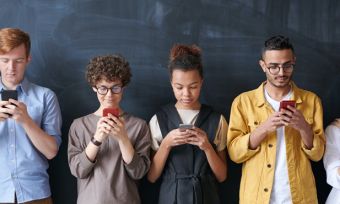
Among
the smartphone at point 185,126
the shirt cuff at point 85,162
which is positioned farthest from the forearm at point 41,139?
the smartphone at point 185,126

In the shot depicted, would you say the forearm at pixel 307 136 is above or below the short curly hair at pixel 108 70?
below

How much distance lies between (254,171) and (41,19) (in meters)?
1.34

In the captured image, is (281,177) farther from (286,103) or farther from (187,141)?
(187,141)

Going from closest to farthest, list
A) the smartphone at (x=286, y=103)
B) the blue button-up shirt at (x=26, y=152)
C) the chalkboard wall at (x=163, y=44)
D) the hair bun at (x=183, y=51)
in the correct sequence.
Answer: the smartphone at (x=286, y=103) < the blue button-up shirt at (x=26, y=152) < the hair bun at (x=183, y=51) < the chalkboard wall at (x=163, y=44)

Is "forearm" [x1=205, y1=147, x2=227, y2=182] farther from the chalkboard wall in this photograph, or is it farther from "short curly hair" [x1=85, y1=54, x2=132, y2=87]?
"short curly hair" [x1=85, y1=54, x2=132, y2=87]

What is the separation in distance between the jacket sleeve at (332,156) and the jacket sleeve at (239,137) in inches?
14.1

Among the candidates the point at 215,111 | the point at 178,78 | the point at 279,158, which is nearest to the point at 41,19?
the point at 178,78

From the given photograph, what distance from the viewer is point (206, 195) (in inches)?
85.9

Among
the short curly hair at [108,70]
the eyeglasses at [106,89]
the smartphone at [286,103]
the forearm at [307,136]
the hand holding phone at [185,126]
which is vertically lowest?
the forearm at [307,136]

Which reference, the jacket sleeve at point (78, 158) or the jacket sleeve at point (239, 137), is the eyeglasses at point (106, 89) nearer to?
the jacket sleeve at point (78, 158)

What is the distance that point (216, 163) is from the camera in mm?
2193

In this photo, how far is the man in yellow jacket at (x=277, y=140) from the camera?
2.12 metres

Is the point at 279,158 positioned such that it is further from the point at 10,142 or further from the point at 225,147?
the point at 10,142

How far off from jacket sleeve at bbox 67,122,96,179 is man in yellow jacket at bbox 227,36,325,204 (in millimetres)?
667
